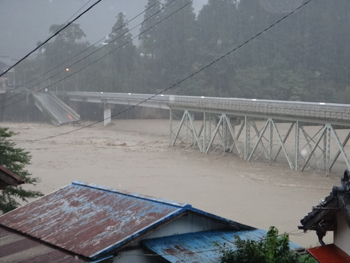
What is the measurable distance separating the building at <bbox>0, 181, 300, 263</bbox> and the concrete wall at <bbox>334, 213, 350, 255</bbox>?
1.65 m

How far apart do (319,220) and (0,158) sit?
928 cm

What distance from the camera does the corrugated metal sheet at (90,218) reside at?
693 centimetres

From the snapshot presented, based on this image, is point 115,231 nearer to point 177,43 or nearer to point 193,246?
point 193,246

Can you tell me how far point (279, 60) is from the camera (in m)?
58.3

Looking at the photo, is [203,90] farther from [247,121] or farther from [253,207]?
[253,207]

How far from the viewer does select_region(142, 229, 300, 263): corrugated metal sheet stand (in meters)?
6.78

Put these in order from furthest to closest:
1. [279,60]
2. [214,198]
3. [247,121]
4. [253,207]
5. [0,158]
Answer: [279,60] < [247,121] < [214,198] < [253,207] < [0,158]

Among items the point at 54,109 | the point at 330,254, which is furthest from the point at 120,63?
the point at 330,254

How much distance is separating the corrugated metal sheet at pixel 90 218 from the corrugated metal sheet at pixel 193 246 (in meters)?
0.35

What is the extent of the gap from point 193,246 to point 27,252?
242cm

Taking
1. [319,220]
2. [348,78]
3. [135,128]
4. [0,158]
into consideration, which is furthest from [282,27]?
[319,220]

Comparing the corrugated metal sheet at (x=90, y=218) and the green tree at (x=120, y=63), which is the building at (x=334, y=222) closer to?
the corrugated metal sheet at (x=90, y=218)

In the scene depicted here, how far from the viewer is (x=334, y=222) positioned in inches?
235

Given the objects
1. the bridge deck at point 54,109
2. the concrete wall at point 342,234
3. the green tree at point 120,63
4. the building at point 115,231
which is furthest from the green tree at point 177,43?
the concrete wall at point 342,234
